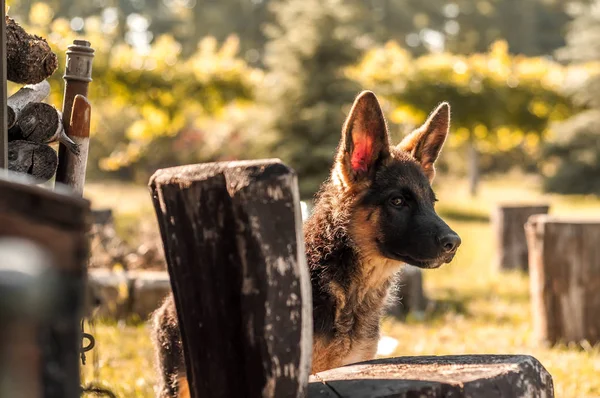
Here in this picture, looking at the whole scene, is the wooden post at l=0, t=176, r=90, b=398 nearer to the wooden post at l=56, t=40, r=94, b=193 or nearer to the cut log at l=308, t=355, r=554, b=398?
the cut log at l=308, t=355, r=554, b=398

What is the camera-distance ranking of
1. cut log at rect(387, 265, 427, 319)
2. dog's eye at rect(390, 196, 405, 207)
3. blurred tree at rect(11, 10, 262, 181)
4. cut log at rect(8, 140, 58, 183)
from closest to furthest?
cut log at rect(8, 140, 58, 183)
dog's eye at rect(390, 196, 405, 207)
cut log at rect(387, 265, 427, 319)
blurred tree at rect(11, 10, 262, 181)

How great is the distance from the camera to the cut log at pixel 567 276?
7.16 meters

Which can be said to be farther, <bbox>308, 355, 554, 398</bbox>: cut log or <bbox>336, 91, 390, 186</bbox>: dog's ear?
<bbox>336, 91, 390, 186</bbox>: dog's ear

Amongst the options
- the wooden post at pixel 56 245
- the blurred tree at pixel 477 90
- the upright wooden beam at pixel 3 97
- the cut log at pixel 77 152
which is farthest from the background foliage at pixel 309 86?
the wooden post at pixel 56 245

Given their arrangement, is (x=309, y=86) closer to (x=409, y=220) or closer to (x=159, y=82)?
(x=159, y=82)

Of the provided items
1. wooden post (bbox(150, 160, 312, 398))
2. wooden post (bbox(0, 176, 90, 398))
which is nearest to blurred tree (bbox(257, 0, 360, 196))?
wooden post (bbox(150, 160, 312, 398))

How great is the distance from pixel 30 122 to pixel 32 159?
0.58 feet

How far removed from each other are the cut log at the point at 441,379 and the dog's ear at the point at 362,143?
58.3 inches

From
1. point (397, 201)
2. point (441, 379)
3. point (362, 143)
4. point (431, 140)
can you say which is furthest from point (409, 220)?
point (441, 379)

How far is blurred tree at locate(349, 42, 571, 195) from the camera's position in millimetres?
13359

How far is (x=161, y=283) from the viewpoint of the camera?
801cm

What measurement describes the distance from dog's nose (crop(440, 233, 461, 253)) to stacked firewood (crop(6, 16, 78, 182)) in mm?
1881

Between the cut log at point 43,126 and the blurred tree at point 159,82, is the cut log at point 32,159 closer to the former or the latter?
the cut log at point 43,126

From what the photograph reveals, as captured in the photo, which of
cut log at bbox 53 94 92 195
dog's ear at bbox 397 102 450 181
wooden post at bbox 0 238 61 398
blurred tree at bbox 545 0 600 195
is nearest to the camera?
wooden post at bbox 0 238 61 398
